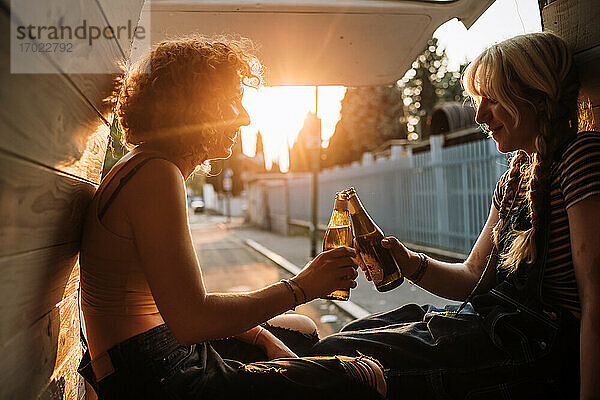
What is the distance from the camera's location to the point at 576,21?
1999 millimetres

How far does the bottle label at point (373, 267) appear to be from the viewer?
6.87 feet

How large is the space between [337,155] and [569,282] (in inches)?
1078

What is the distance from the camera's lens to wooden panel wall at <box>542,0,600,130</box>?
1.88 metres

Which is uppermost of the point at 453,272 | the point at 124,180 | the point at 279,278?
the point at 124,180

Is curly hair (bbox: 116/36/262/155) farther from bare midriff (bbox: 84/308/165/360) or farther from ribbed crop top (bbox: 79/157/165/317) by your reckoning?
bare midriff (bbox: 84/308/165/360)

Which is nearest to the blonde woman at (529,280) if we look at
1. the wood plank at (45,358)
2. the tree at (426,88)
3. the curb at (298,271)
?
the wood plank at (45,358)

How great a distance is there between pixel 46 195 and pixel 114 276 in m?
0.31

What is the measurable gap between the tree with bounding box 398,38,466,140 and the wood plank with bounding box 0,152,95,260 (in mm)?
32164

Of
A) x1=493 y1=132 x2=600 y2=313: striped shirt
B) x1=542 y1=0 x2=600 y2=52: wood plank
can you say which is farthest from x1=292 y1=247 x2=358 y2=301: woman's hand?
x1=542 y1=0 x2=600 y2=52: wood plank

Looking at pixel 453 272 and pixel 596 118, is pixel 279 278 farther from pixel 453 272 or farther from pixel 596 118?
pixel 596 118

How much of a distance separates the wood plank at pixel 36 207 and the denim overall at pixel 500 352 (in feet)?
3.54

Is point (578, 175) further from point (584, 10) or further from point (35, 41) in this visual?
point (35, 41)

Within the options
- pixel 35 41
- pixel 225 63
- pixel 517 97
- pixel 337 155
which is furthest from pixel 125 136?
pixel 337 155

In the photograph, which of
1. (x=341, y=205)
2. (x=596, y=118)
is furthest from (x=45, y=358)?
(x=596, y=118)
